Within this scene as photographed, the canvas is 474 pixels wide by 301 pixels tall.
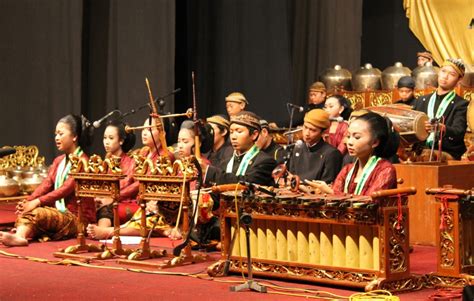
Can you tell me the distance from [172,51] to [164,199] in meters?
5.95

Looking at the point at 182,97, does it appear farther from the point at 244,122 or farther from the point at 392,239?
the point at 392,239

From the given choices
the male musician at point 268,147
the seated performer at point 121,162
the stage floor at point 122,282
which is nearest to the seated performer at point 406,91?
the male musician at point 268,147

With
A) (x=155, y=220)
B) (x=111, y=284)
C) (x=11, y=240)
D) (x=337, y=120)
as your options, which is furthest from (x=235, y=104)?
(x=111, y=284)

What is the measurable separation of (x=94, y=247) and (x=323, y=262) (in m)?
2.04

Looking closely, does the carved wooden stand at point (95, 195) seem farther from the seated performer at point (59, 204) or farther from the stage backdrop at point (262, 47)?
the stage backdrop at point (262, 47)

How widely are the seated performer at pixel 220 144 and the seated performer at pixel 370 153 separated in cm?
224

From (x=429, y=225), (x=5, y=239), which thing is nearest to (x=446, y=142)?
(x=429, y=225)

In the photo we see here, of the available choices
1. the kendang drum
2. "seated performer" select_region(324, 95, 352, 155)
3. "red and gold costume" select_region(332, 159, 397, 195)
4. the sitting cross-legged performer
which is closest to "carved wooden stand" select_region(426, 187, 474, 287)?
"red and gold costume" select_region(332, 159, 397, 195)

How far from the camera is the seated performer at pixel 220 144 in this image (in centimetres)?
856

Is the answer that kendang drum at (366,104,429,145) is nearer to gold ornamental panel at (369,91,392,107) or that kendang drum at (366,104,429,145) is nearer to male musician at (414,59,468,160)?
male musician at (414,59,468,160)

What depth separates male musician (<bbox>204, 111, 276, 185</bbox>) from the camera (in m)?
7.21

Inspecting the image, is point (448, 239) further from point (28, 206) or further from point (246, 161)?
point (28, 206)

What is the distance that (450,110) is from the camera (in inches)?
358

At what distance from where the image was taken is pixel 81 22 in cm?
1173
